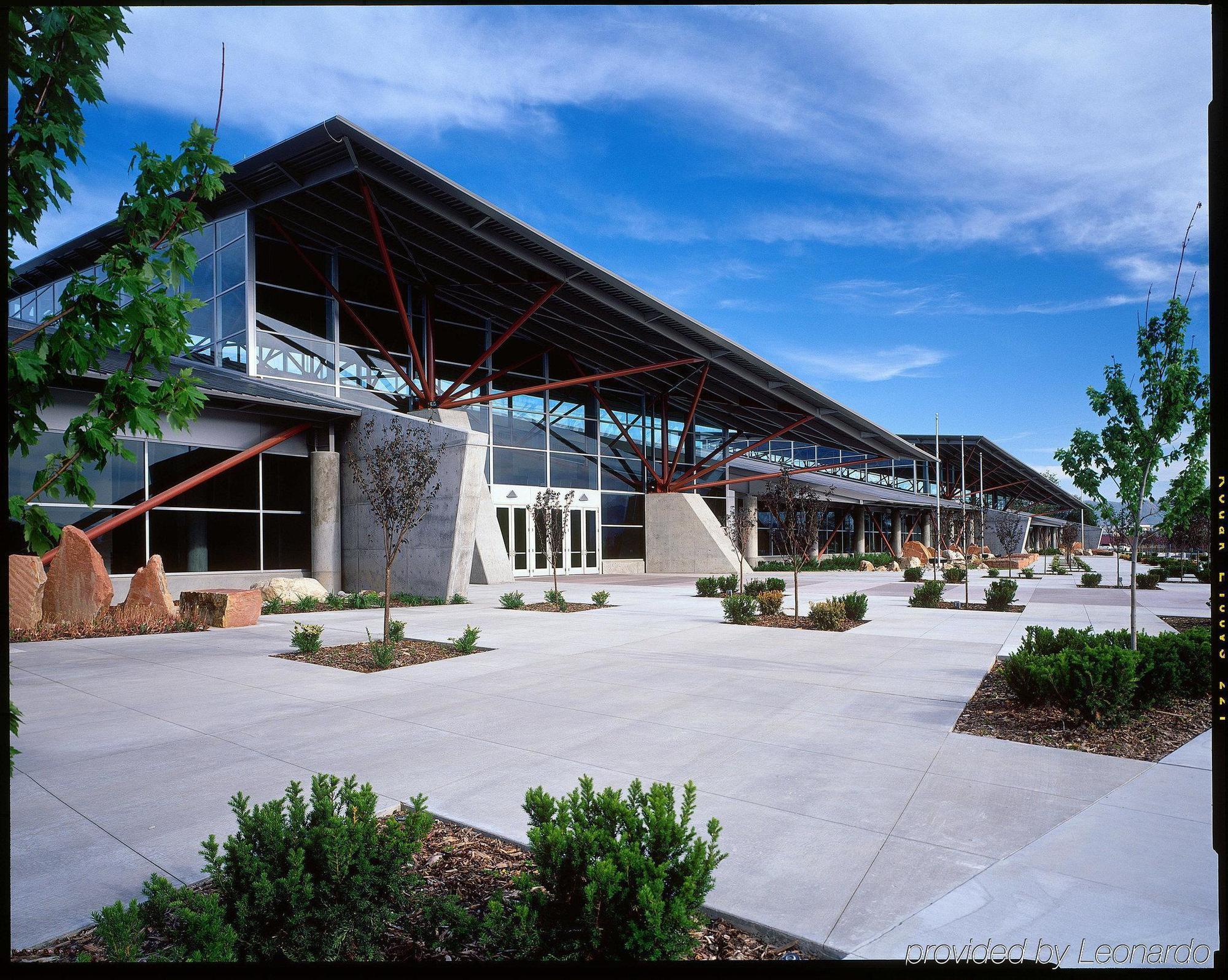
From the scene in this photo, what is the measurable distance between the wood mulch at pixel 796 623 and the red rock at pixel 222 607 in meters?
10.9

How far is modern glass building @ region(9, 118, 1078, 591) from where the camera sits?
69.8 ft

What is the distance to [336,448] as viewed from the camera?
78.6 ft

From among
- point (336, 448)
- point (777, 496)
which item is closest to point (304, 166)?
point (336, 448)

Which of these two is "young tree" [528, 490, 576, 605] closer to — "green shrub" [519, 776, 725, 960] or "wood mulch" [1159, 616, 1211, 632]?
"wood mulch" [1159, 616, 1211, 632]

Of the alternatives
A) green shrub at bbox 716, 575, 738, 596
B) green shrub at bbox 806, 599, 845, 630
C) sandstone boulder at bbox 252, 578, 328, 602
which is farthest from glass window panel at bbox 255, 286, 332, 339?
green shrub at bbox 806, 599, 845, 630

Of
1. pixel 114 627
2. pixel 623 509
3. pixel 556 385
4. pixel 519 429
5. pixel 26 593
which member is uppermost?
pixel 556 385

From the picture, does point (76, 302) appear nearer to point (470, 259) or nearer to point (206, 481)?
point (206, 481)

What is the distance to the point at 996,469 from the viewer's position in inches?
3036

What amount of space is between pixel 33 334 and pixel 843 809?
542 cm

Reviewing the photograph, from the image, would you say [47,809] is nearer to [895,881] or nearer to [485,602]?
[895,881]

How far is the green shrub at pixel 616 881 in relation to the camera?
3240mm

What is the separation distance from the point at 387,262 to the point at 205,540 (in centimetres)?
1000

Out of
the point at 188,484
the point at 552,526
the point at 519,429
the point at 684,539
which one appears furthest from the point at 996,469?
the point at 188,484

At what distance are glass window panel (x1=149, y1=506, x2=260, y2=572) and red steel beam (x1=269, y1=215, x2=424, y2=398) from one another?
24.5 feet
